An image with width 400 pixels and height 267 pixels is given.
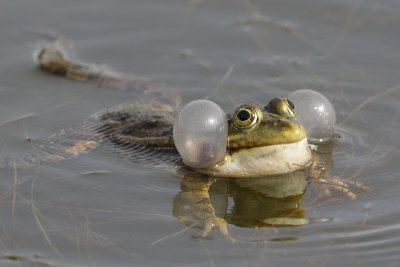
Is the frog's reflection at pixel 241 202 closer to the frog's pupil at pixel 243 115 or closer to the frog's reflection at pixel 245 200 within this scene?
the frog's reflection at pixel 245 200

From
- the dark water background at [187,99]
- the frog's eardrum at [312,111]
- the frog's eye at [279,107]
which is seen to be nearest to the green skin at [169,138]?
the frog's eye at [279,107]

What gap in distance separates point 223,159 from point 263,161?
37cm

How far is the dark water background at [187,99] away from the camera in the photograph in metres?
4.74

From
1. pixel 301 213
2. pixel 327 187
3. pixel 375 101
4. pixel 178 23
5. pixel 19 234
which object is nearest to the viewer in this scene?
pixel 19 234

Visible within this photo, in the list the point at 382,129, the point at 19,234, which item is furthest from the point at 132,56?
the point at 19,234

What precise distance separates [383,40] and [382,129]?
232cm

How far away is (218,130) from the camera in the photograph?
17.6ft

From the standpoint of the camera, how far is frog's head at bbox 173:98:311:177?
5.32m

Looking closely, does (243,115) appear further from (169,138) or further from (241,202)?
(169,138)

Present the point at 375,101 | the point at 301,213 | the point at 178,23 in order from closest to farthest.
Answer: the point at 301,213 → the point at 375,101 → the point at 178,23

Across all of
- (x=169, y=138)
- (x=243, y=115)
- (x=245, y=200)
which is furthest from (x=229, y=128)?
(x=169, y=138)

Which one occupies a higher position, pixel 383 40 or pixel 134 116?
pixel 383 40

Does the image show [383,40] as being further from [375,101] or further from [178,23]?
[178,23]

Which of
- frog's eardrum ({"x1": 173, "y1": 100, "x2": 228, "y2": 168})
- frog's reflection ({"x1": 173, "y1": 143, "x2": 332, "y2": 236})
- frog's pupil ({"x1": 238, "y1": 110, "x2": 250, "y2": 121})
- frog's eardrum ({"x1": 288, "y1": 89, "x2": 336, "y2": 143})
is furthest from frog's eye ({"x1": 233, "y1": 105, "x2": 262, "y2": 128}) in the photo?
frog's eardrum ({"x1": 288, "y1": 89, "x2": 336, "y2": 143})
